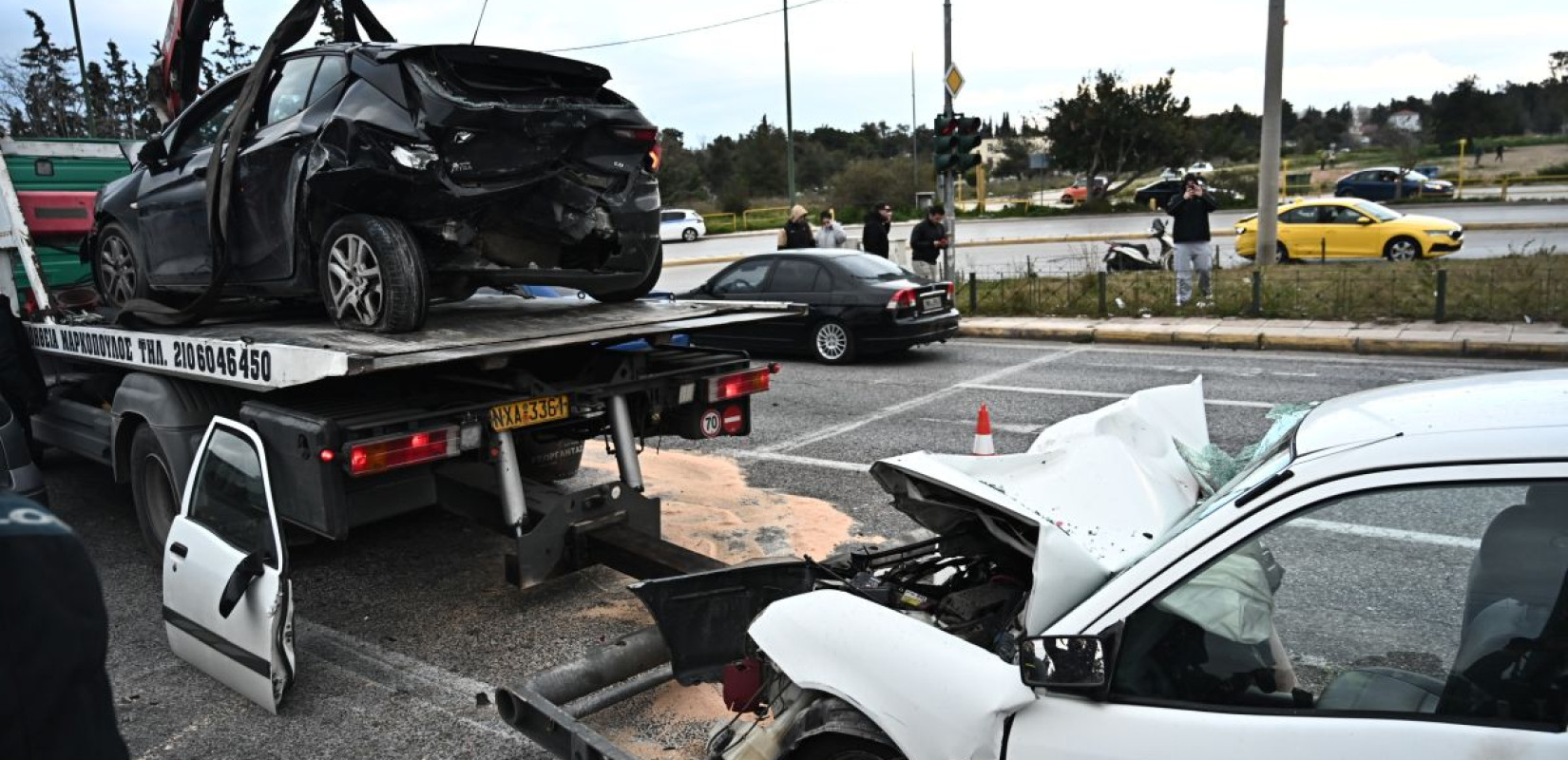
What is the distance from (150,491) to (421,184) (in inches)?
98.1

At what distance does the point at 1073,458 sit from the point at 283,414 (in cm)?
342

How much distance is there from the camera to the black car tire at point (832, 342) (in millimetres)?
13078

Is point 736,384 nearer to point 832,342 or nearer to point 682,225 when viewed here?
point 832,342

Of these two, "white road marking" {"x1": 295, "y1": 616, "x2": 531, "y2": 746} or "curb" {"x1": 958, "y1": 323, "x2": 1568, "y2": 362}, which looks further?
"curb" {"x1": 958, "y1": 323, "x2": 1568, "y2": 362}

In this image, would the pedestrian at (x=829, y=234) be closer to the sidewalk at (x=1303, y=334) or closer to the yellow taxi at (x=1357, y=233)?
the sidewalk at (x=1303, y=334)

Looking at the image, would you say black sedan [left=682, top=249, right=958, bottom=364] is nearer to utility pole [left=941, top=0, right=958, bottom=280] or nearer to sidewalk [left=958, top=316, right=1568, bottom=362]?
sidewalk [left=958, top=316, right=1568, bottom=362]

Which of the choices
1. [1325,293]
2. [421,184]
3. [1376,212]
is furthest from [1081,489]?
[1376,212]

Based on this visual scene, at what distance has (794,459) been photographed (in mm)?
8500

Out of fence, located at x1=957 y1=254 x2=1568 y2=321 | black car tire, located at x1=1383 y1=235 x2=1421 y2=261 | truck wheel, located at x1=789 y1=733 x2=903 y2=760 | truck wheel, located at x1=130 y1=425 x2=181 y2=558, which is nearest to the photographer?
truck wheel, located at x1=789 y1=733 x2=903 y2=760

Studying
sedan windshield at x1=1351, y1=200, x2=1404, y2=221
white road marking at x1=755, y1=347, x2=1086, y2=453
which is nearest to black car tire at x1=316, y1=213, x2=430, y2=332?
white road marking at x1=755, y1=347, x2=1086, y2=453

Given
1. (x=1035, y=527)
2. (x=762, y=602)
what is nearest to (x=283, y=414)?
(x=762, y=602)

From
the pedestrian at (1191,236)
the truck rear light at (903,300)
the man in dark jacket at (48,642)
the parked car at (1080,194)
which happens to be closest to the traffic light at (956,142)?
the pedestrian at (1191,236)

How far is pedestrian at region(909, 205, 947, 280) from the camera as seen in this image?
56.3ft

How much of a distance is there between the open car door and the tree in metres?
50.0
